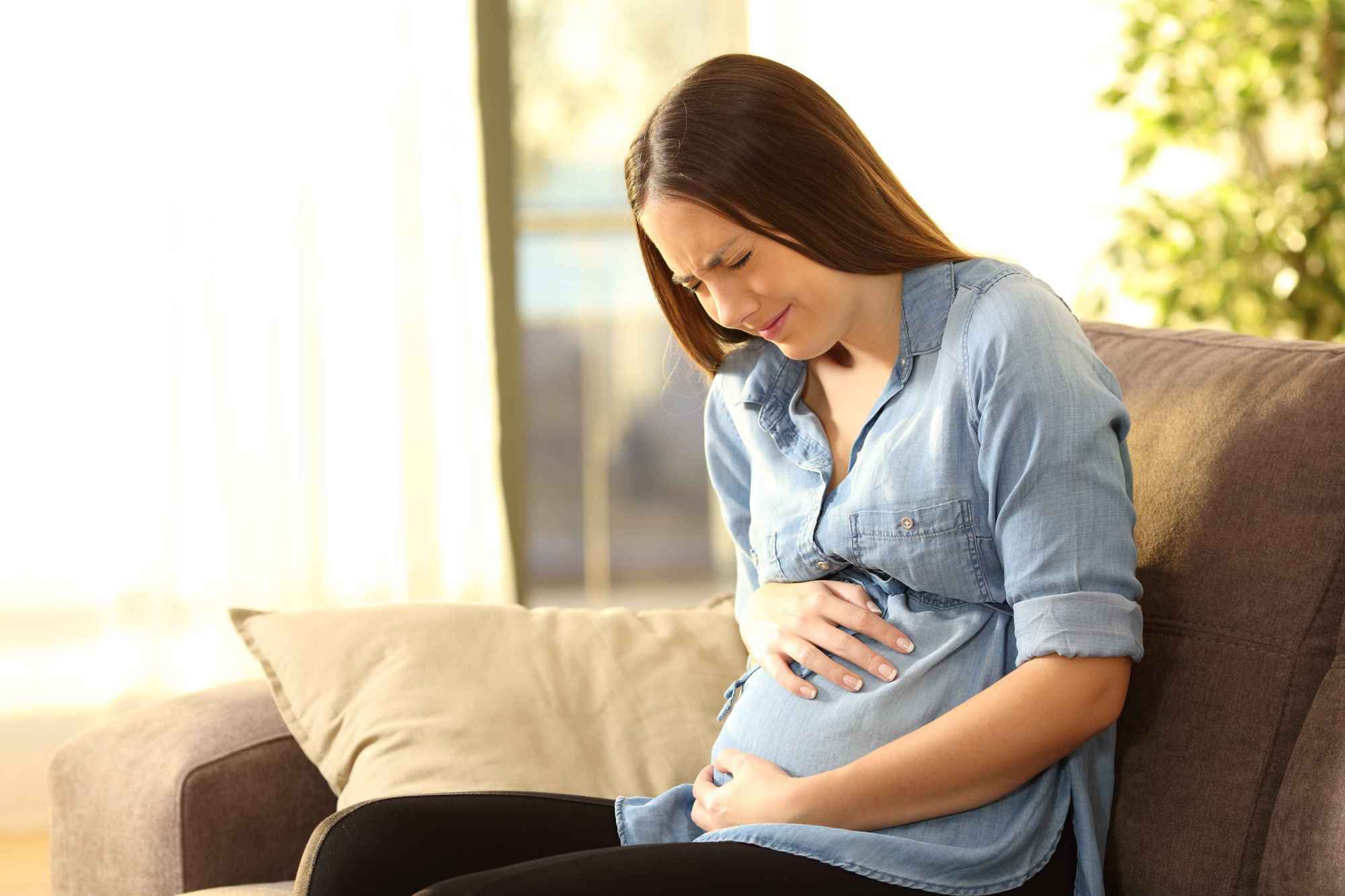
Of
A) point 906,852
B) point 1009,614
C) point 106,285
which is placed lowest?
point 906,852

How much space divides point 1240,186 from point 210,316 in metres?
2.19

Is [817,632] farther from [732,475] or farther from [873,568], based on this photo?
[732,475]

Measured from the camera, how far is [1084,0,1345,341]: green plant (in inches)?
106

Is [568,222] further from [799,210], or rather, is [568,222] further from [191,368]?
[799,210]

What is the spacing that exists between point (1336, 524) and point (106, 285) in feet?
8.14

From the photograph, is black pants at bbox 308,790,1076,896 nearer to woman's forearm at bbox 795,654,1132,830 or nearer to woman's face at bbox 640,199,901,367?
woman's forearm at bbox 795,654,1132,830

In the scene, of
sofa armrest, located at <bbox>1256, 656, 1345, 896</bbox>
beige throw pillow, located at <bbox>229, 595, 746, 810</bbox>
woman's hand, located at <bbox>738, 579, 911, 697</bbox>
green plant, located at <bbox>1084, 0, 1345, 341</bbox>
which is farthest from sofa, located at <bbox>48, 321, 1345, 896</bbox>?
green plant, located at <bbox>1084, 0, 1345, 341</bbox>

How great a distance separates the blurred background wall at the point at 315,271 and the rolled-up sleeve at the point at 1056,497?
1894 mm

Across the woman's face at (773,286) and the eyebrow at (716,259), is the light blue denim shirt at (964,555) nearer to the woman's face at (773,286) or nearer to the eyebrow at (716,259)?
the woman's face at (773,286)

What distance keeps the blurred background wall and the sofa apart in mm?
1544

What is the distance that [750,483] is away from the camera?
138 centimetres

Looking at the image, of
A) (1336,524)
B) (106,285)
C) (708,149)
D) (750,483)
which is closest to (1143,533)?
(1336,524)

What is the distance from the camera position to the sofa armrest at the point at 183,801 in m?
1.36

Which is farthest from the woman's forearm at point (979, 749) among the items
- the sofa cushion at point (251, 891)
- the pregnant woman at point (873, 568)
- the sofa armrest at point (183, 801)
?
the sofa armrest at point (183, 801)
